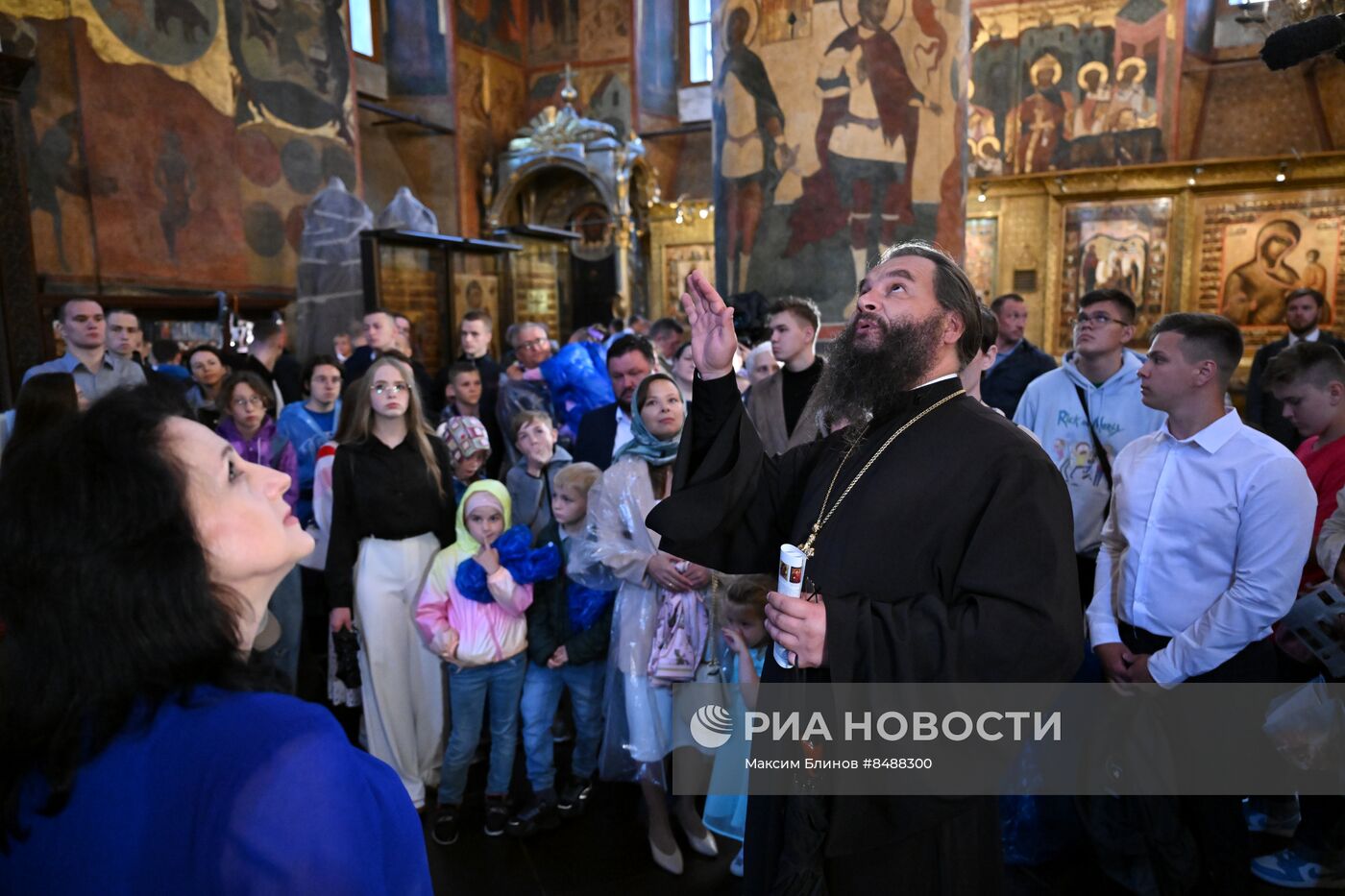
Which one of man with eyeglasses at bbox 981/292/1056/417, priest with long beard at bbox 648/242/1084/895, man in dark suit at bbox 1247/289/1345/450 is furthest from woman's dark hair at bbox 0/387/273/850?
man in dark suit at bbox 1247/289/1345/450

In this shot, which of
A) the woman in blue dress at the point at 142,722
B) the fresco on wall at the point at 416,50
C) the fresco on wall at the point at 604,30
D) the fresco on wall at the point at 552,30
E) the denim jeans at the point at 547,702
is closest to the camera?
the woman in blue dress at the point at 142,722

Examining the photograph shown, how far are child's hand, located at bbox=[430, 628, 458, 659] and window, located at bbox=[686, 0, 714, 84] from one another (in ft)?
61.0

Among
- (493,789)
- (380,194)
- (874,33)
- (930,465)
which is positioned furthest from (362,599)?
(380,194)

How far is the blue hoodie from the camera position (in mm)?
3779

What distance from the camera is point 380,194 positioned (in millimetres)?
17547

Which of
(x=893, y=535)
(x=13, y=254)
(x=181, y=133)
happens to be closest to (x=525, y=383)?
(x=893, y=535)

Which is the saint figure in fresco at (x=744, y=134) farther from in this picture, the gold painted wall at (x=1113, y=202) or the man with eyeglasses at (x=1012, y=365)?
the gold painted wall at (x=1113, y=202)

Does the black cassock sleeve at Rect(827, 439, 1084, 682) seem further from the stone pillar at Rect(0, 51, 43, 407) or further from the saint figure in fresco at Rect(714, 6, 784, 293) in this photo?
the stone pillar at Rect(0, 51, 43, 407)

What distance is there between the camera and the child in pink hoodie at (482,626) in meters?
3.22

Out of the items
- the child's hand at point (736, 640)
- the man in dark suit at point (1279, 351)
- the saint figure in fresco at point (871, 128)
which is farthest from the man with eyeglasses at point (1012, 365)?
the child's hand at point (736, 640)

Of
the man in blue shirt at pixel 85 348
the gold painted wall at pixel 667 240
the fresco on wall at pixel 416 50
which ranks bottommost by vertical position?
the man in blue shirt at pixel 85 348

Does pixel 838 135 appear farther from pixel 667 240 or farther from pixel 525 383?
pixel 667 240

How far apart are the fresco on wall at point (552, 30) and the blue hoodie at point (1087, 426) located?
18.7m

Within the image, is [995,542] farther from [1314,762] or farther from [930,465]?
[1314,762]
